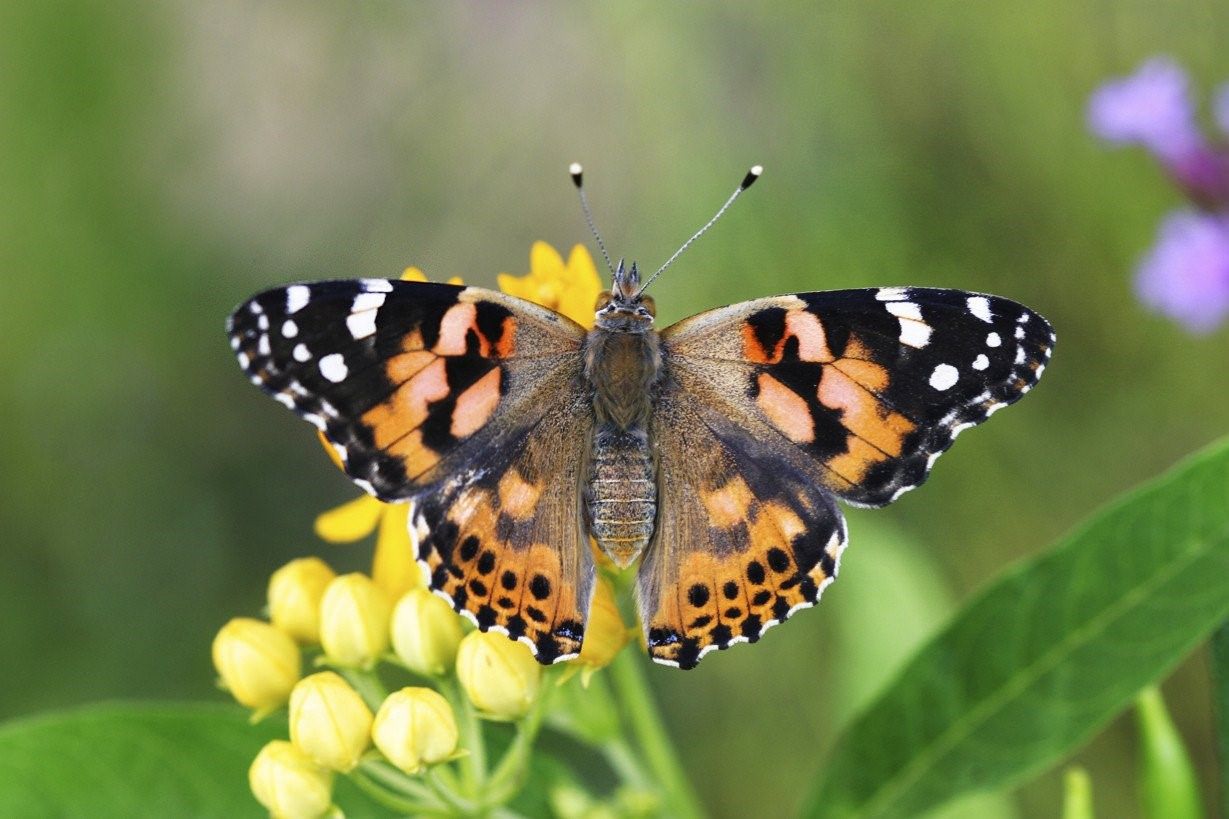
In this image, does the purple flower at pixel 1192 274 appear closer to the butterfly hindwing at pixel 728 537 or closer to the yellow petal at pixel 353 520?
the butterfly hindwing at pixel 728 537

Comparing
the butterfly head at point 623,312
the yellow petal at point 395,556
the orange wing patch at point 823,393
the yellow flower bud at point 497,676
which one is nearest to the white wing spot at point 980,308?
the orange wing patch at point 823,393

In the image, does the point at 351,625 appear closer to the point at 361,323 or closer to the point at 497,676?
the point at 497,676

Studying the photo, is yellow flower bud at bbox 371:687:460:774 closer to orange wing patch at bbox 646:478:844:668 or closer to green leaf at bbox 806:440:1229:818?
orange wing patch at bbox 646:478:844:668

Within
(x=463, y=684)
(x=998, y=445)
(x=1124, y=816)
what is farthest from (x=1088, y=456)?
(x=463, y=684)

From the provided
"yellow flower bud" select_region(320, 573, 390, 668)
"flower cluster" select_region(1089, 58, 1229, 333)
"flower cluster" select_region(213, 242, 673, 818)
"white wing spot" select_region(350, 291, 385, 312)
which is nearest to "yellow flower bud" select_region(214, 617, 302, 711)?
"flower cluster" select_region(213, 242, 673, 818)

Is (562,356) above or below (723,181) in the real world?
below

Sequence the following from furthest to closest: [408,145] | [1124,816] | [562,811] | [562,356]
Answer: [408,145] < [1124,816] < [562,356] < [562,811]

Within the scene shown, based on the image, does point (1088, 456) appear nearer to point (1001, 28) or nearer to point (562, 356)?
point (1001, 28)
